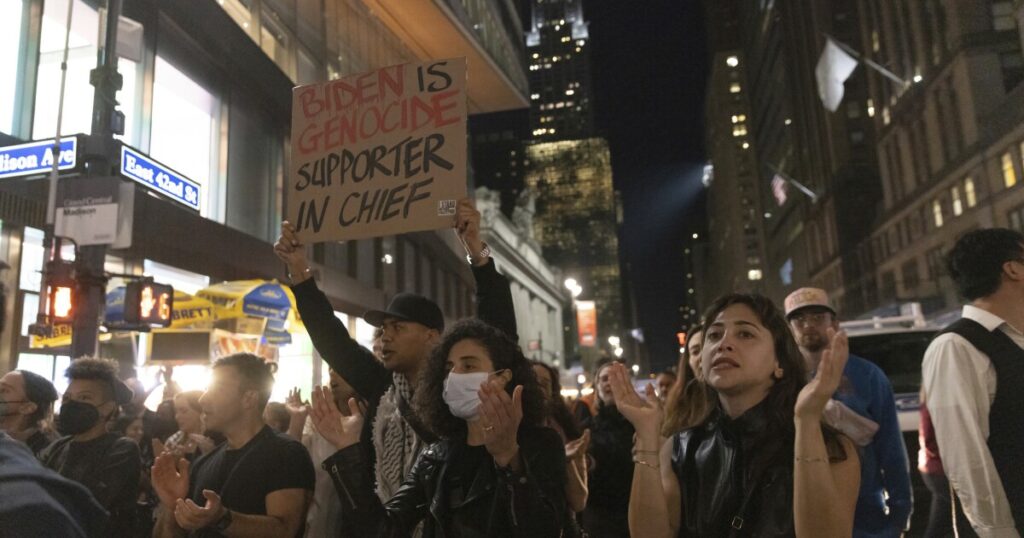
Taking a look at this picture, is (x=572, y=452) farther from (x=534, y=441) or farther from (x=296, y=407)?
(x=296, y=407)

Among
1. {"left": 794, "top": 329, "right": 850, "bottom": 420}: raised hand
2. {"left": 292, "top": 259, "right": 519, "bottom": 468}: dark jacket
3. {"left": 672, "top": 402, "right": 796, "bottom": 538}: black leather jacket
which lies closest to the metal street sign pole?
{"left": 292, "top": 259, "right": 519, "bottom": 468}: dark jacket

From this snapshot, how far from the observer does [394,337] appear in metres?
3.88

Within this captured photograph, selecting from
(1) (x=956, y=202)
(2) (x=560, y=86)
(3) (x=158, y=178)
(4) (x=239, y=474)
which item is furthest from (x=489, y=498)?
(2) (x=560, y=86)

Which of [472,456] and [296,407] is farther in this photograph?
[296,407]

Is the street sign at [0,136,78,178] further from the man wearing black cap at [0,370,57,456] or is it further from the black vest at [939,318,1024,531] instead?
the black vest at [939,318,1024,531]

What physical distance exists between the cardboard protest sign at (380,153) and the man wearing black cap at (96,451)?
1.94 meters

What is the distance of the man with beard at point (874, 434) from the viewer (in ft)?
12.4

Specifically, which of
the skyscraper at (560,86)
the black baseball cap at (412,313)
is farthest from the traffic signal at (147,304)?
the skyscraper at (560,86)

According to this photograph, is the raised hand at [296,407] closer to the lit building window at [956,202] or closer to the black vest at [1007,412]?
the black vest at [1007,412]

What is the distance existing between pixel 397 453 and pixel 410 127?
1.91 meters

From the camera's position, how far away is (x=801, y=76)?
79.7 m

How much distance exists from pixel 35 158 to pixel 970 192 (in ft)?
147

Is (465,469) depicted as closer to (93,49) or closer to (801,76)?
(93,49)

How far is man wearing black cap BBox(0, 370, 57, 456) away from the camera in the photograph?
15.5 feet
